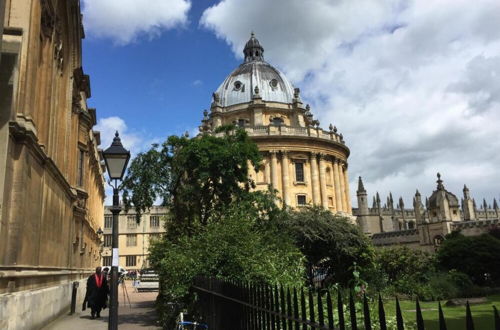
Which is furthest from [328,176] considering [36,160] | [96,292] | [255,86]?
[36,160]

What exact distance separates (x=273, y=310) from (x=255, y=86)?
54426mm

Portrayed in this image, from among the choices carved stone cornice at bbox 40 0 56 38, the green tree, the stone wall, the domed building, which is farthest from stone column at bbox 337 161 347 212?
carved stone cornice at bbox 40 0 56 38

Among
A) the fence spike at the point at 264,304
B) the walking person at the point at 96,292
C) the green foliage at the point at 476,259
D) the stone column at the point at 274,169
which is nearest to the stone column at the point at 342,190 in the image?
the stone column at the point at 274,169

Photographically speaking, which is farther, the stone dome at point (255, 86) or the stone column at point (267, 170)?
the stone dome at point (255, 86)

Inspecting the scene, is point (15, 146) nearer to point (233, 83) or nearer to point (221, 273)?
point (221, 273)

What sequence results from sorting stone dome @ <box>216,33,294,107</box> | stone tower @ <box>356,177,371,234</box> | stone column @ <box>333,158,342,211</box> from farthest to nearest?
1. stone tower @ <box>356,177,371,234</box>
2. stone dome @ <box>216,33,294,107</box>
3. stone column @ <box>333,158,342,211</box>

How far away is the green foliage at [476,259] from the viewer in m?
31.4

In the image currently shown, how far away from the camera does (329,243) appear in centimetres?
2591

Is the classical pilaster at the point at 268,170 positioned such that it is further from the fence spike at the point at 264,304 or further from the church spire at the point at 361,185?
the fence spike at the point at 264,304

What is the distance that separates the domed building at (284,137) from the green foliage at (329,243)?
18285mm

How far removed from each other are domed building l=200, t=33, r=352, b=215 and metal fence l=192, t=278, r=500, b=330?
37.6 metres

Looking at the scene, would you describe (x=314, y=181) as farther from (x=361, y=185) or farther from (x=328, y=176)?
(x=361, y=185)

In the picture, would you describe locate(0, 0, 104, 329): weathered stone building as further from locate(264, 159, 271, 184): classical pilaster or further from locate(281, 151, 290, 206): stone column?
locate(281, 151, 290, 206): stone column

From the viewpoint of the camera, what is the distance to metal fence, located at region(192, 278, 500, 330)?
319cm
